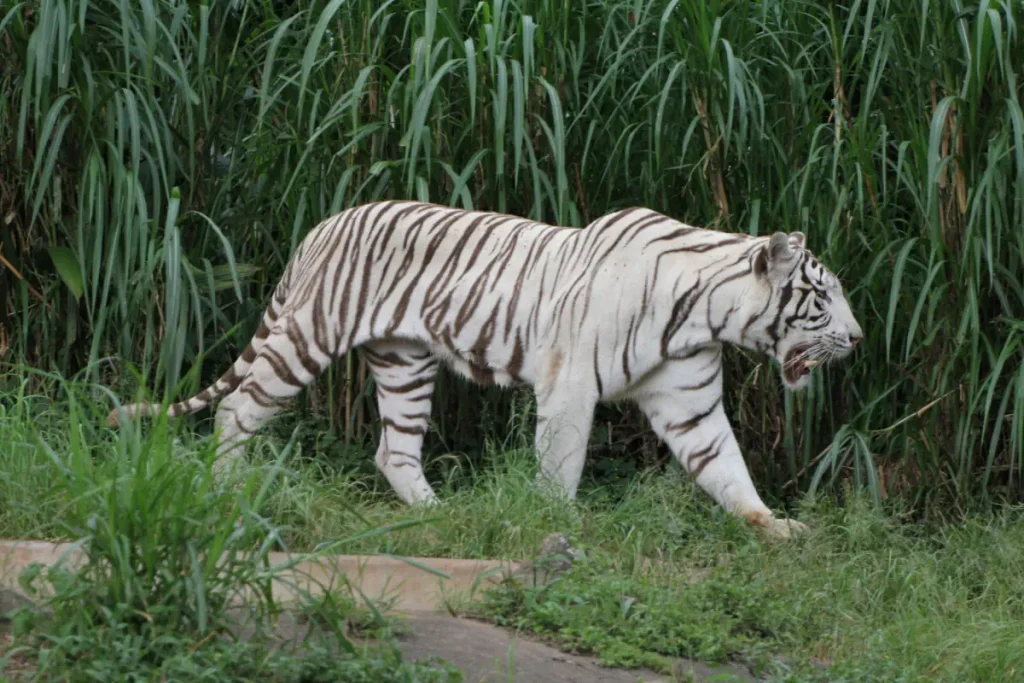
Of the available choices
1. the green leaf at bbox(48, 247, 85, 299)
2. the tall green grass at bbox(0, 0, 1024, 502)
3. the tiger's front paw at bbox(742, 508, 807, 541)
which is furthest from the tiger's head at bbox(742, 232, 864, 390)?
the green leaf at bbox(48, 247, 85, 299)

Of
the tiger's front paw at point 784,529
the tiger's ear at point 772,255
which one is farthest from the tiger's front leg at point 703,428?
the tiger's ear at point 772,255

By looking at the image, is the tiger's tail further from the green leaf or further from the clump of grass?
the clump of grass

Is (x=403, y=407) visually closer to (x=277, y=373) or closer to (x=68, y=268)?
(x=277, y=373)

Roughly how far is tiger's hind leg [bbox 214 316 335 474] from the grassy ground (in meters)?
0.17

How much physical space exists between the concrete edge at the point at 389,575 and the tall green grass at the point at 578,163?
64.7 inches

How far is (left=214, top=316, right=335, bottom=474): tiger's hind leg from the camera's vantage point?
575 centimetres

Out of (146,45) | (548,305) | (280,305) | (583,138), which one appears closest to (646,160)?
(583,138)

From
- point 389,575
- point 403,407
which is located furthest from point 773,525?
point 389,575

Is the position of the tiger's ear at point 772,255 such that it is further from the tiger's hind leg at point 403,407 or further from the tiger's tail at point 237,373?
the tiger's tail at point 237,373

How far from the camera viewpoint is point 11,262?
606cm

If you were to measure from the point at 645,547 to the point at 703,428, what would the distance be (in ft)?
2.37

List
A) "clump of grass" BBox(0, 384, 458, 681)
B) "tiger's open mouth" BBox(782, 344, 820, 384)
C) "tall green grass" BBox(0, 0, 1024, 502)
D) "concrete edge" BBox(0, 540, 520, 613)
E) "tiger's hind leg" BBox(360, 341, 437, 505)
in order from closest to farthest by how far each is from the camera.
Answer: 1. "clump of grass" BBox(0, 384, 458, 681)
2. "concrete edge" BBox(0, 540, 520, 613)
3. "tiger's open mouth" BBox(782, 344, 820, 384)
4. "tall green grass" BBox(0, 0, 1024, 502)
5. "tiger's hind leg" BBox(360, 341, 437, 505)

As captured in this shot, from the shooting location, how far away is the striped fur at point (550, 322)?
5.42 metres

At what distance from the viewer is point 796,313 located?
214 inches
